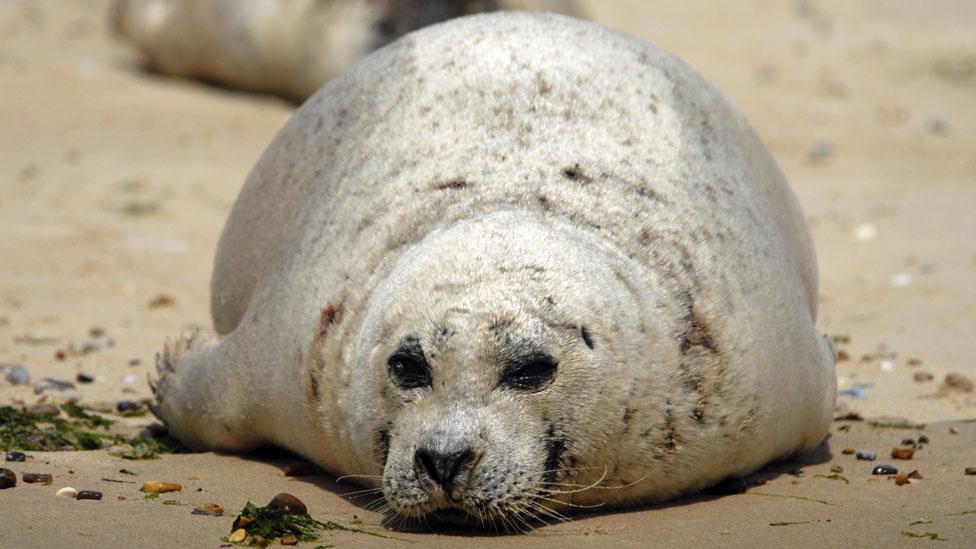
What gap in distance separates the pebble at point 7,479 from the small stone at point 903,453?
238cm

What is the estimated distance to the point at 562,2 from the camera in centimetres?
1021

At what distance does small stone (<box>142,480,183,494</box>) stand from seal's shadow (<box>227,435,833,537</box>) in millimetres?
388

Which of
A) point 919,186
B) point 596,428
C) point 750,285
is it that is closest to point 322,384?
point 596,428

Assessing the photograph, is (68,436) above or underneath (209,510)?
above

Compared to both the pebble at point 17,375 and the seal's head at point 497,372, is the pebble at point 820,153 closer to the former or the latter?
the pebble at point 17,375

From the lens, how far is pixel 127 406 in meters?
5.05

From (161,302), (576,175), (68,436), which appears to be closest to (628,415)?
(576,175)

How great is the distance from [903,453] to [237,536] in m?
1.97

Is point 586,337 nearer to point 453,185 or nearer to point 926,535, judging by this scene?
point 453,185

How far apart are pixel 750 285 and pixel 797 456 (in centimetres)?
68

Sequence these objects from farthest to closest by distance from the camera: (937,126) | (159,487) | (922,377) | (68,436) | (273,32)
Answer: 1. (937,126)
2. (273,32)
3. (922,377)
4. (68,436)
5. (159,487)

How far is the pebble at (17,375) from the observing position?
16.9 feet

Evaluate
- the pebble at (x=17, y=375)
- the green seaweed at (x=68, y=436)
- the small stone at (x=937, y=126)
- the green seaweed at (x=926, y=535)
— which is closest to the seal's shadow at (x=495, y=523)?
the green seaweed at (x=68, y=436)

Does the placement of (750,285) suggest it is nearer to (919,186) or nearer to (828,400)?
(828,400)
